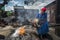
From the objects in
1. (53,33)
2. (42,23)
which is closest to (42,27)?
(42,23)

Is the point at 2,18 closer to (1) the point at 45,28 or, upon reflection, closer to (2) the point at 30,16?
(2) the point at 30,16

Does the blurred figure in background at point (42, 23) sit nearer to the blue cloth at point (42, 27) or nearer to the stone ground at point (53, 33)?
the blue cloth at point (42, 27)

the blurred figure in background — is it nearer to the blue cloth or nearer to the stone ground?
the blue cloth

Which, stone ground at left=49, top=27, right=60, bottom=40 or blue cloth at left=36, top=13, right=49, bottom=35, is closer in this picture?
blue cloth at left=36, top=13, right=49, bottom=35

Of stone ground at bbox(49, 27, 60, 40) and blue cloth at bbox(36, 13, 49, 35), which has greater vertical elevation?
blue cloth at bbox(36, 13, 49, 35)

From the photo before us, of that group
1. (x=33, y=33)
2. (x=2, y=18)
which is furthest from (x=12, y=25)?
(x=33, y=33)

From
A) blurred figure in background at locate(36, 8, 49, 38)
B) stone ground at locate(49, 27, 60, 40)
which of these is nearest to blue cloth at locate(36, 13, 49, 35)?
blurred figure in background at locate(36, 8, 49, 38)

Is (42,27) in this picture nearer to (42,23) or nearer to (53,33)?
(42,23)

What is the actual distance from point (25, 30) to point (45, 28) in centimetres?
100

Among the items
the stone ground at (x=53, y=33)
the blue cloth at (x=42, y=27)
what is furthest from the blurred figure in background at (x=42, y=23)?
the stone ground at (x=53, y=33)

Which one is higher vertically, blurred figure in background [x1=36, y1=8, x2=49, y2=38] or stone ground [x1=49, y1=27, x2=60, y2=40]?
blurred figure in background [x1=36, y1=8, x2=49, y2=38]

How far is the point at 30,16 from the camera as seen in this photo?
11.9m

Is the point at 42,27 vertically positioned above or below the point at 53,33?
above

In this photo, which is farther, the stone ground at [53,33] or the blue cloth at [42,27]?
the stone ground at [53,33]
